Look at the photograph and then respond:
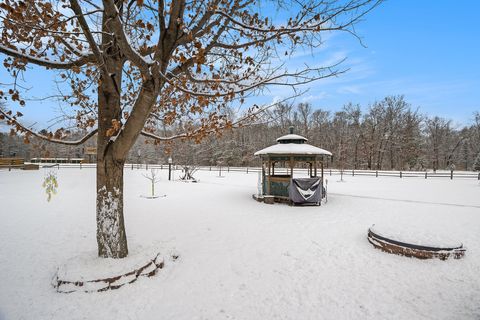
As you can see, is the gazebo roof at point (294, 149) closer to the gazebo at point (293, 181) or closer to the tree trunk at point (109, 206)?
the gazebo at point (293, 181)

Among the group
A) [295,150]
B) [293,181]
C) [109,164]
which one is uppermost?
[295,150]

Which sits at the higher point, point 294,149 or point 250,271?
point 294,149

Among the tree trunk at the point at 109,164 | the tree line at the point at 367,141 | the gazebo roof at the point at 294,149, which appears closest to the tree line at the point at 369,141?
the tree line at the point at 367,141

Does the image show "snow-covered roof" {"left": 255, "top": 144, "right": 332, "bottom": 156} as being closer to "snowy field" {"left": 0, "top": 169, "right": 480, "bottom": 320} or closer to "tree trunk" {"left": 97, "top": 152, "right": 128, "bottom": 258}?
"snowy field" {"left": 0, "top": 169, "right": 480, "bottom": 320}

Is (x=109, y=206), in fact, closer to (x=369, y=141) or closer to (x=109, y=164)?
(x=109, y=164)

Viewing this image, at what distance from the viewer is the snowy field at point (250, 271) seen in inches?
138

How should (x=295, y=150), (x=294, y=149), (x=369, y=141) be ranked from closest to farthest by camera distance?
(x=295, y=150) < (x=294, y=149) < (x=369, y=141)

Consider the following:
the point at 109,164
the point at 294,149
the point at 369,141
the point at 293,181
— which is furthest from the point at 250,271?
the point at 369,141

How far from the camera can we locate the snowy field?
3.52m

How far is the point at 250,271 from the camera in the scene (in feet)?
15.4

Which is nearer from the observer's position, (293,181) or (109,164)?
(109,164)

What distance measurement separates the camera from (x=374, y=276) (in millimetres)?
4508

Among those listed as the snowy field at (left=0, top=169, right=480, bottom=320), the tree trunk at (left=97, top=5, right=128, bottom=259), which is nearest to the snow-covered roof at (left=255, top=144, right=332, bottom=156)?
the snowy field at (left=0, top=169, right=480, bottom=320)

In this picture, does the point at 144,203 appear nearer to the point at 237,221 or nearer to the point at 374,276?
the point at 237,221
